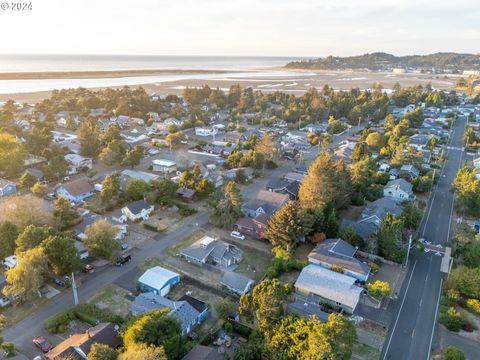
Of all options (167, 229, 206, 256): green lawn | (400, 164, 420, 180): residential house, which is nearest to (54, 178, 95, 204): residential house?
(167, 229, 206, 256): green lawn

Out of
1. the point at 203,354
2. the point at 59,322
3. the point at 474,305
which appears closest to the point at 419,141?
the point at 474,305

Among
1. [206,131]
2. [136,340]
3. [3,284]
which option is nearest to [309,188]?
[136,340]

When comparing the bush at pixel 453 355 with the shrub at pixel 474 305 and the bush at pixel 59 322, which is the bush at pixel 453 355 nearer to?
the shrub at pixel 474 305

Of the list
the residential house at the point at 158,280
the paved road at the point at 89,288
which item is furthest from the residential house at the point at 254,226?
the residential house at the point at 158,280

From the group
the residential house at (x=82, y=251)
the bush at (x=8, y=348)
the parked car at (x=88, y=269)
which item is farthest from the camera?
the residential house at (x=82, y=251)

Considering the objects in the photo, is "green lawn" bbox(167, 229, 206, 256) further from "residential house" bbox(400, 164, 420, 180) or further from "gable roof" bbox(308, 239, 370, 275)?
"residential house" bbox(400, 164, 420, 180)

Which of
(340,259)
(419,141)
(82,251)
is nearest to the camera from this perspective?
(340,259)

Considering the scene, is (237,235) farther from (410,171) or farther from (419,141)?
(419,141)
